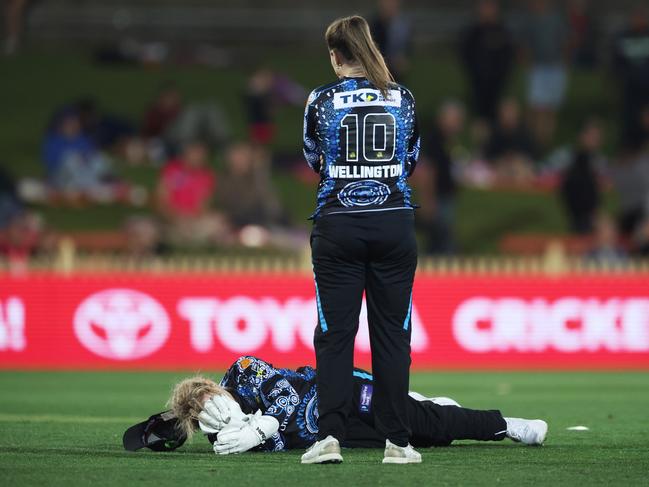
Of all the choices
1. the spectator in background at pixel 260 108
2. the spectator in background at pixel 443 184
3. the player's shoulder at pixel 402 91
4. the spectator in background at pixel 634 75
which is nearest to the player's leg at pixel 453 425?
the player's shoulder at pixel 402 91

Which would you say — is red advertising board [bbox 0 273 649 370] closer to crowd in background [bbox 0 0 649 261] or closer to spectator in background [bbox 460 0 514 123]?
crowd in background [bbox 0 0 649 261]

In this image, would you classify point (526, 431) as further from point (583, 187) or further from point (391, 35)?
point (391, 35)

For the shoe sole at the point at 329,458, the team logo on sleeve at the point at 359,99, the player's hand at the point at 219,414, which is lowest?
the shoe sole at the point at 329,458

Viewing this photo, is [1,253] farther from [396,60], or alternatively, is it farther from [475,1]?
[475,1]

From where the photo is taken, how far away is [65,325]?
1602 cm

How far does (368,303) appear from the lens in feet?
23.5

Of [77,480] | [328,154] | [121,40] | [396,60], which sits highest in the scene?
[121,40]

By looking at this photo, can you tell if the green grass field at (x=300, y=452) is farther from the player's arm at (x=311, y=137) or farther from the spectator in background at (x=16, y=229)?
the spectator in background at (x=16, y=229)

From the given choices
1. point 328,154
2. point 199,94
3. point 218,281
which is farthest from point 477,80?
point 328,154

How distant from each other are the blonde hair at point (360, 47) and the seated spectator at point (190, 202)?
11.1 metres

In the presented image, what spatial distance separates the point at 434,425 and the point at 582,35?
19345 mm

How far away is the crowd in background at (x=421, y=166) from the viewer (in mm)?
18500

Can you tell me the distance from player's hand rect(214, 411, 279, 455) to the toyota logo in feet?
27.6

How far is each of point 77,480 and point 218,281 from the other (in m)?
9.60
